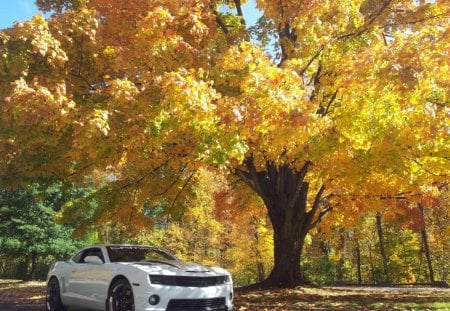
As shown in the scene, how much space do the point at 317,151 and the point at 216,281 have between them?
4002mm

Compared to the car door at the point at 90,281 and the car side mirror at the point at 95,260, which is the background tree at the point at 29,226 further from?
the car side mirror at the point at 95,260

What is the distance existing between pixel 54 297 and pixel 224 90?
566 centimetres

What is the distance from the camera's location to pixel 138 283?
6703mm

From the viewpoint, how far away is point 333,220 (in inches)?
707

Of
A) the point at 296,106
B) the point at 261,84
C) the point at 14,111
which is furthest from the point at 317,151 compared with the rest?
the point at 14,111

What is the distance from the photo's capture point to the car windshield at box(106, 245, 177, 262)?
807 cm

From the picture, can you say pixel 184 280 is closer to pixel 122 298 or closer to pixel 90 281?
pixel 122 298

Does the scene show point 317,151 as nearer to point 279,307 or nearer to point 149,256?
point 279,307

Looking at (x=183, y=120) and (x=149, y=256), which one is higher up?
(x=183, y=120)

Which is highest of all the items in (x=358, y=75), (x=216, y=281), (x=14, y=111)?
(x=358, y=75)

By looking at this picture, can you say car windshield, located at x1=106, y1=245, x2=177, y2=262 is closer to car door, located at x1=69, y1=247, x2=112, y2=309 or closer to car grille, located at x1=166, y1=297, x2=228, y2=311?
car door, located at x1=69, y1=247, x2=112, y2=309

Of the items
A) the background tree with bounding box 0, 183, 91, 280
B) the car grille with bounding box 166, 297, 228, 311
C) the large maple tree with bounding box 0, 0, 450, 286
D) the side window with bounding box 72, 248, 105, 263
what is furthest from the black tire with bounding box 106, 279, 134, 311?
the background tree with bounding box 0, 183, 91, 280

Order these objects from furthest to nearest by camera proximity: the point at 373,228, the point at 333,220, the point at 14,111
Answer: the point at 373,228 → the point at 333,220 → the point at 14,111

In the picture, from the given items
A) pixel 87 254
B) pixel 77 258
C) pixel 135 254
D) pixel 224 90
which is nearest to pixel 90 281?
pixel 135 254
